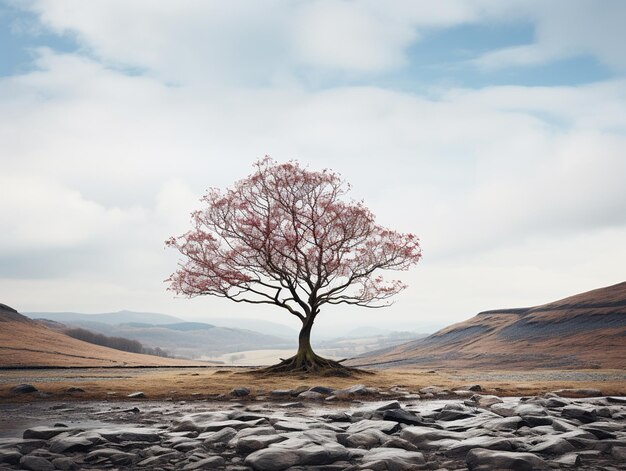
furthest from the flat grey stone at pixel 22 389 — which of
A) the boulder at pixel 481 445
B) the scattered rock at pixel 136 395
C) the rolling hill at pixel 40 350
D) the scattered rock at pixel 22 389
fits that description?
the rolling hill at pixel 40 350

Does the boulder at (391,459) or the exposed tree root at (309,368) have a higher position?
the exposed tree root at (309,368)

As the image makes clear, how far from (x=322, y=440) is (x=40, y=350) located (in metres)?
51.3

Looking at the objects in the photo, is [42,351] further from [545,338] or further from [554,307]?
[554,307]

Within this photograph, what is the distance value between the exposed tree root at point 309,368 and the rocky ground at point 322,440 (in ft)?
45.1

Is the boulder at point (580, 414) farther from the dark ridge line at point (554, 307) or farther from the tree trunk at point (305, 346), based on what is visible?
the dark ridge line at point (554, 307)

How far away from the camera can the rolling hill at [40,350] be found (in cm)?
4525

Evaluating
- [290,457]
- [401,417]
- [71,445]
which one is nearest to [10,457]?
[71,445]

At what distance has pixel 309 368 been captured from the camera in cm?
3155

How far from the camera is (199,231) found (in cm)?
3353

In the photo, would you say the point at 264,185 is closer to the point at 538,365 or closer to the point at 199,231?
the point at 199,231

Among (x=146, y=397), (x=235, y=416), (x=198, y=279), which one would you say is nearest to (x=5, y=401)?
(x=146, y=397)

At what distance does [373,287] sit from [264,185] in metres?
10.0

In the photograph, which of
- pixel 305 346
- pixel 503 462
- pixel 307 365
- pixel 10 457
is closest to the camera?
pixel 503 462

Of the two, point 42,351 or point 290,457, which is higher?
point 42,351
